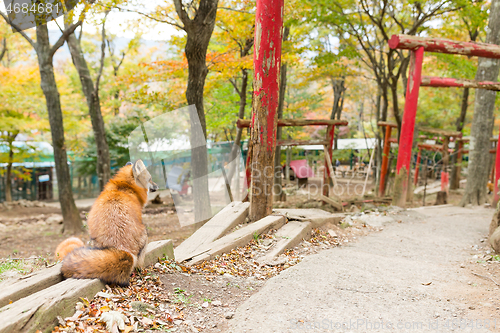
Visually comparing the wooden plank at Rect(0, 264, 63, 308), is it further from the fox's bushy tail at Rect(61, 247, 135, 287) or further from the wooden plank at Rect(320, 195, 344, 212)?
the wooden plank at Rect(320, 195, 344, 212)

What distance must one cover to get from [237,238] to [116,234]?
2.04 metres

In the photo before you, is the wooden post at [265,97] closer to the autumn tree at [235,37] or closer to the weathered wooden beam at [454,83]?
the autumn tree at [235,37]

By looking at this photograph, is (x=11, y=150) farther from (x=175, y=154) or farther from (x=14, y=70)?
(x=175, y=154)

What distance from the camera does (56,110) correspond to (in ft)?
31.4

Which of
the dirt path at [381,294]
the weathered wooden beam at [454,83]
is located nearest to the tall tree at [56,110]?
the dirt path at [381,294]

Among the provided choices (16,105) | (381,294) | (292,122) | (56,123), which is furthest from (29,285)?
(16,105)

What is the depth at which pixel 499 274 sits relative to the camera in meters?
4.03

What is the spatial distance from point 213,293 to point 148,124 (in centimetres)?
327

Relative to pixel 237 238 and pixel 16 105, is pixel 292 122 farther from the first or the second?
pixel 16 105

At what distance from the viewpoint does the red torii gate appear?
23.6ft

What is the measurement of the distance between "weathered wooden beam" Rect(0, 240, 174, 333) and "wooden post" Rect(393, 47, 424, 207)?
7131mm

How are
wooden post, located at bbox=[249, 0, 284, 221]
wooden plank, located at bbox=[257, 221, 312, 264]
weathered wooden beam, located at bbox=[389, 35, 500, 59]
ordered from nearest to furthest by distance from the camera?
wooden plank, located at bbox=[257, 221, 312, 264], wooden post, located at bbox=[249, 0, 284, 221], weathered wooden beam, located at bbox=[389, 35, 500, 59]

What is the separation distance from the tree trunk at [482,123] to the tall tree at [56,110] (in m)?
10.9

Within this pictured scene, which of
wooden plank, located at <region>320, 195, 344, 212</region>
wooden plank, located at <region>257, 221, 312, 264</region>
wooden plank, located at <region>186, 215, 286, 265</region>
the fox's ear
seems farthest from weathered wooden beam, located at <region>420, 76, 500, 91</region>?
the fox's ear
